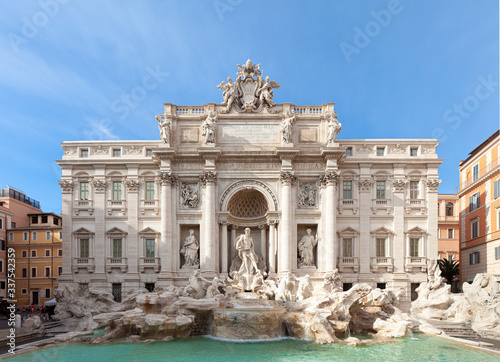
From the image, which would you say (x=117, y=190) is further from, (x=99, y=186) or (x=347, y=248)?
(x=347, y=248)

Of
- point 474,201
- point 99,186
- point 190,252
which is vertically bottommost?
point 190,252

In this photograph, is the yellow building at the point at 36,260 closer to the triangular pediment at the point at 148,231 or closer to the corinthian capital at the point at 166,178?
the triangular pediment at the point at 148,231

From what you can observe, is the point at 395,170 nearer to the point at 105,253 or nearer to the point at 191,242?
the point at 191,242

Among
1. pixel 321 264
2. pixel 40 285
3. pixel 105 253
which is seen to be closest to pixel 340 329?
pixel 321 264

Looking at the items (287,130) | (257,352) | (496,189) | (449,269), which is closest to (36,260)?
(287,130)

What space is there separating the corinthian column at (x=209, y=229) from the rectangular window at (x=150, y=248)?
149 inches

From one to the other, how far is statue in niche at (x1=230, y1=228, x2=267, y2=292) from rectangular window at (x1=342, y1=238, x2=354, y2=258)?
6.21m

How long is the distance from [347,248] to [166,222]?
13.3m

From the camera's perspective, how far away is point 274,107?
94.3ft

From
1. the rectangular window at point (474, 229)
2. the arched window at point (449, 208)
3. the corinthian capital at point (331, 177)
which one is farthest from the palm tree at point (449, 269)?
the corinthian capital at point (331, 177)

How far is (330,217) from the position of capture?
2708 cm

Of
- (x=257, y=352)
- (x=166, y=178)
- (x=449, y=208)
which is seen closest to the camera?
(x=257, y=352)

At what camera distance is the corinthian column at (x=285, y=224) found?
26.7 metres

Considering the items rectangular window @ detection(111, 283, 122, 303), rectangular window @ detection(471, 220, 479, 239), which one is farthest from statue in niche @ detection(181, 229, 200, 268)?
rectangular window @ detection(471, 220, 479, 239)
